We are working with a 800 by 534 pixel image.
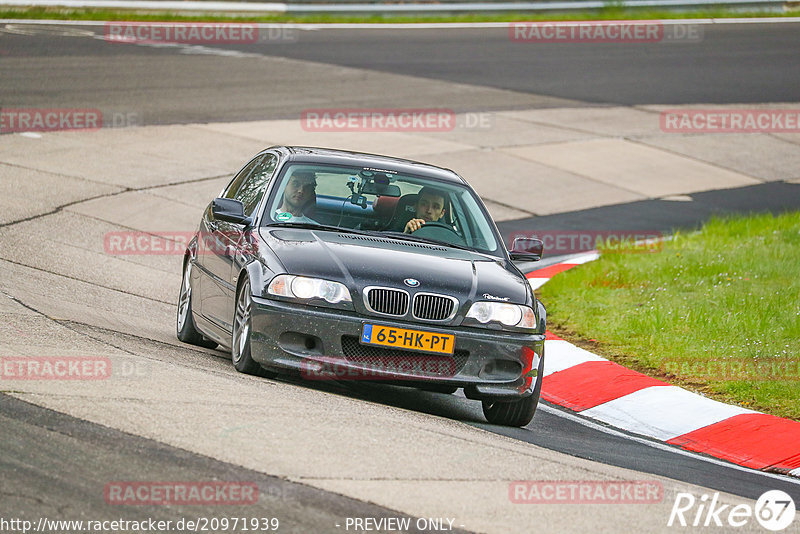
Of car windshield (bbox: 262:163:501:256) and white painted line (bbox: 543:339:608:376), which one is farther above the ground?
car windshield (bbox: 262:163:501:256)

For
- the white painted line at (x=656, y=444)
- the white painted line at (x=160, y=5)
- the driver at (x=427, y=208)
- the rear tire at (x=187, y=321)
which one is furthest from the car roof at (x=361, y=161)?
the white painted line at (x=160, y=5)

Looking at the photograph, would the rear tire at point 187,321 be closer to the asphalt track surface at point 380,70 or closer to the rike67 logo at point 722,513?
the rike67 logo at point 722,513

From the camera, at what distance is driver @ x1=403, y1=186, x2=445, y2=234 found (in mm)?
8930

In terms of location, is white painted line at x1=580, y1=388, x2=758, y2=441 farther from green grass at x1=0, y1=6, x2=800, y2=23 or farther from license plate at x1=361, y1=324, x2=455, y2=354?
green grass at x1=0, y1=6, x2=800, y2=23

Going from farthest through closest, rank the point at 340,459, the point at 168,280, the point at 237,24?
the point at 237,24
the point at 168,280
the point at 340,459

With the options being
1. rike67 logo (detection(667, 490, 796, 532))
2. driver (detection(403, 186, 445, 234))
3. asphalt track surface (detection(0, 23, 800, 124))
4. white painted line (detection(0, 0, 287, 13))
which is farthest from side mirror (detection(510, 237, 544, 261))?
white painted line (detection(0, 0, 287, 13))

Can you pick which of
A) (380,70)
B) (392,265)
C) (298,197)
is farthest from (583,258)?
(380,70)

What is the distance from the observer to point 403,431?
6.79m

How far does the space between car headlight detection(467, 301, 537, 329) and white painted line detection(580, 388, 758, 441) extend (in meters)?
1.37

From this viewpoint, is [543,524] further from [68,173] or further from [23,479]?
[68,173]

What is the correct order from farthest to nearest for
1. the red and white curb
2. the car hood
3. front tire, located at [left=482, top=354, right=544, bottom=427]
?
the red and white curb, front tire, located at [left=482, top=354, right=544, bottom=427], the car hood

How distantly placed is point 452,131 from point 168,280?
34.2 ft

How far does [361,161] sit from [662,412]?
280 cm

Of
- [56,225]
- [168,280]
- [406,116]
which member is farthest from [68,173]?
[406,116]
